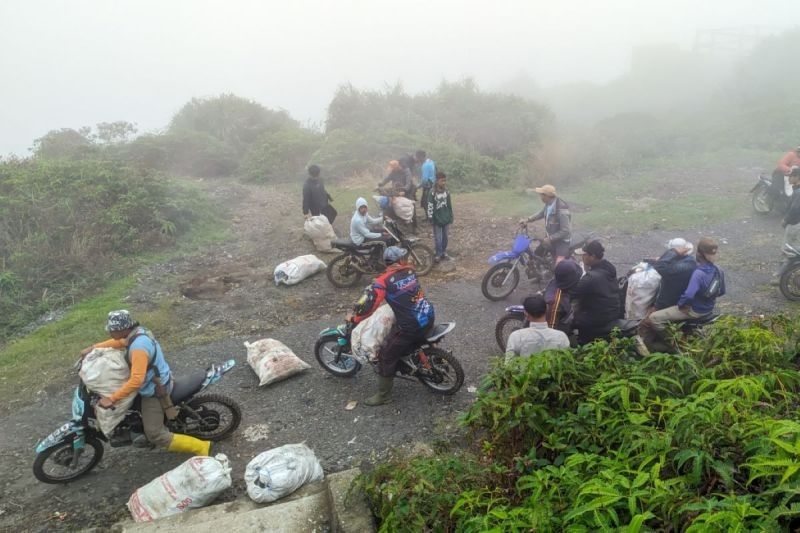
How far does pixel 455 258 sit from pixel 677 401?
270 inches

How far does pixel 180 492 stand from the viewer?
3.78 metres

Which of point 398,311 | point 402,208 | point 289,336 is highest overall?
point 402,208

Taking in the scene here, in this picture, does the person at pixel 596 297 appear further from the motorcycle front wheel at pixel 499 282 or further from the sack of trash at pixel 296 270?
the sack of trash at pixel 296 270

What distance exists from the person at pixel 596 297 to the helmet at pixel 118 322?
401cm

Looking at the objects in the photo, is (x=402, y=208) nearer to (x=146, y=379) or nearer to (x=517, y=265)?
(x=517, y=265)

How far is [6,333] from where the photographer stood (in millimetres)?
7547

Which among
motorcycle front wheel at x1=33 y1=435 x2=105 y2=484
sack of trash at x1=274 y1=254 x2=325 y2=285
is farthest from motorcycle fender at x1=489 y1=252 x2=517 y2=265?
motorcycle front wheel at x1=33 y1=435 x2=105 y2=484

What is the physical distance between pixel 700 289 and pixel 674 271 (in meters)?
0.33

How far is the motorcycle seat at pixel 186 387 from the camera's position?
4.56 m

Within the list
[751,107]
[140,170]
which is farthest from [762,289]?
[751,107]

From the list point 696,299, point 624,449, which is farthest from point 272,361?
point 696,299

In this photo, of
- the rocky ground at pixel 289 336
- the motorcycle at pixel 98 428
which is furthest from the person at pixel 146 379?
the rocky ground at pixel 289 336

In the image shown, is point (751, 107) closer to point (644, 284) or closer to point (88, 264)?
point (644, 284)

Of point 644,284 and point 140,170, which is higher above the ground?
point 140,170
